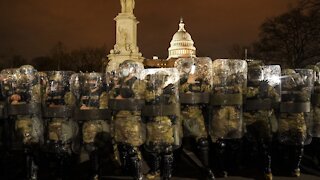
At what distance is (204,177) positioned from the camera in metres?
7.75

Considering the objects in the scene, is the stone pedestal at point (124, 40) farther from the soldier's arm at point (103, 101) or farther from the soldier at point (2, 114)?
the soldier's arm at point (103, 101)

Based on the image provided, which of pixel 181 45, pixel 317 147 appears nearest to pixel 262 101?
pixel 317 147

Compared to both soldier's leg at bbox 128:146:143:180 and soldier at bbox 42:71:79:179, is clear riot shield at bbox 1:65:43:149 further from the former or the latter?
soldier's leg at bbox 128:146:143:180

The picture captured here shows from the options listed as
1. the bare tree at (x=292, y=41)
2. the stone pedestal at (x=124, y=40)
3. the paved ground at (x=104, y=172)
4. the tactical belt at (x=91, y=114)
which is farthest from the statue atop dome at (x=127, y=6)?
the tactical belt at (x=91, y=114)

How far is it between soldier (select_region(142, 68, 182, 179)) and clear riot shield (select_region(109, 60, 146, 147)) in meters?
0.11

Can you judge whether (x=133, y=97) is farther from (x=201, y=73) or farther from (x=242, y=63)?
(x=242, y=63)

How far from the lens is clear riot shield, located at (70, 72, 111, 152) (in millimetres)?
7211

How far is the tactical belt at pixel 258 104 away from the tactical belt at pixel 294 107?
225 millimetres

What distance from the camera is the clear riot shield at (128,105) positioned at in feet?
22.6

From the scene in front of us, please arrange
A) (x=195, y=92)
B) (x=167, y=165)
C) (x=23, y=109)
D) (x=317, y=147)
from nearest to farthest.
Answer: (x=167, y=165), (x=23, y=109), (x=195, y=92), (x=317, y=147)

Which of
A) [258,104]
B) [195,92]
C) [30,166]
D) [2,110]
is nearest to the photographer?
[30,166]

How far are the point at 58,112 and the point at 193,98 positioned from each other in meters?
2.21

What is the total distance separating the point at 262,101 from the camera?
25.0 ft

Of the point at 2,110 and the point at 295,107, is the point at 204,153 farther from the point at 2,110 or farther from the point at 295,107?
the point at 2,110
